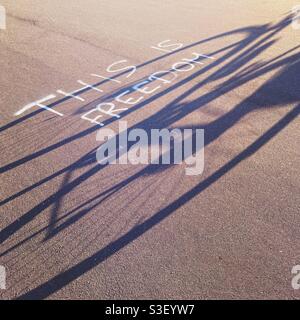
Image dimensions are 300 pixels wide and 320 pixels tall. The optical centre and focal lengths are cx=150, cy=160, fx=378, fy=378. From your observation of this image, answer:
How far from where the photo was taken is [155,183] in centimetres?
679

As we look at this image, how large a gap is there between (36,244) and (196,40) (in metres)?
8.91

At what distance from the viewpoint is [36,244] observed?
580 centimetres
